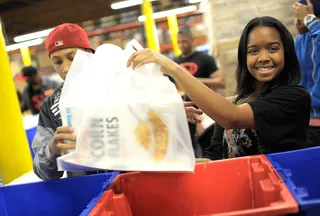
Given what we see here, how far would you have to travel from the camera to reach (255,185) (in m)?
0.86

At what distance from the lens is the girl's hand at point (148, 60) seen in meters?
0.85

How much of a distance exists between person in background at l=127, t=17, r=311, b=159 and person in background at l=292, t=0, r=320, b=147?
30.9 inches

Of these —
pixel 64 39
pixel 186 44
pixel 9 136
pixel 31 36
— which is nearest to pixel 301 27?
pixel 186 44

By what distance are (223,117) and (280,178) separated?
233 mm

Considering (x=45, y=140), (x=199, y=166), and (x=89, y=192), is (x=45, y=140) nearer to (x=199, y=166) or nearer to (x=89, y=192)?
(x=89, y=192)

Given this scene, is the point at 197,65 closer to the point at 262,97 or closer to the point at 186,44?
the point at 186,44

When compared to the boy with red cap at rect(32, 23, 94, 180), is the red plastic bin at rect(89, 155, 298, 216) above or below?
below

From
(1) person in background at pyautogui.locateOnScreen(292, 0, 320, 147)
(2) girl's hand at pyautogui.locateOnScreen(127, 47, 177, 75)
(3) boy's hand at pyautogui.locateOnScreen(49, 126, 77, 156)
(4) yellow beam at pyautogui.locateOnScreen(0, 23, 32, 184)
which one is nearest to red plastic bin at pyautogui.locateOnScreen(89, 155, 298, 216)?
(3) boy's hand at pyautogui.locateOnScreen(49, 126, 77, 156)

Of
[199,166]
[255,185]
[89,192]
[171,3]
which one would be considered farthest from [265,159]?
[171,3]

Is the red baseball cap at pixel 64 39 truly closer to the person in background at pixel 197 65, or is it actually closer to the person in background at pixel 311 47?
the person in background at pixel 311 47

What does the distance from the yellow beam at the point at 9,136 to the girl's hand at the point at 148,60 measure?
2.21 metres

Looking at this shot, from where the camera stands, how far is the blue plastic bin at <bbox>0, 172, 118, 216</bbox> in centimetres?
99

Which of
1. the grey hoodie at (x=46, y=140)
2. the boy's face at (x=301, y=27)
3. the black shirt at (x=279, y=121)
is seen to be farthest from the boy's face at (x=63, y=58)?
the boy's face at (x=301, y=27)

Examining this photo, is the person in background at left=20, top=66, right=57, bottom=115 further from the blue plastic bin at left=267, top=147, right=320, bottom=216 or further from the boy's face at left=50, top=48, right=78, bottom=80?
the blue plastic bin at left=267, top=147, right=320, bottom=216
